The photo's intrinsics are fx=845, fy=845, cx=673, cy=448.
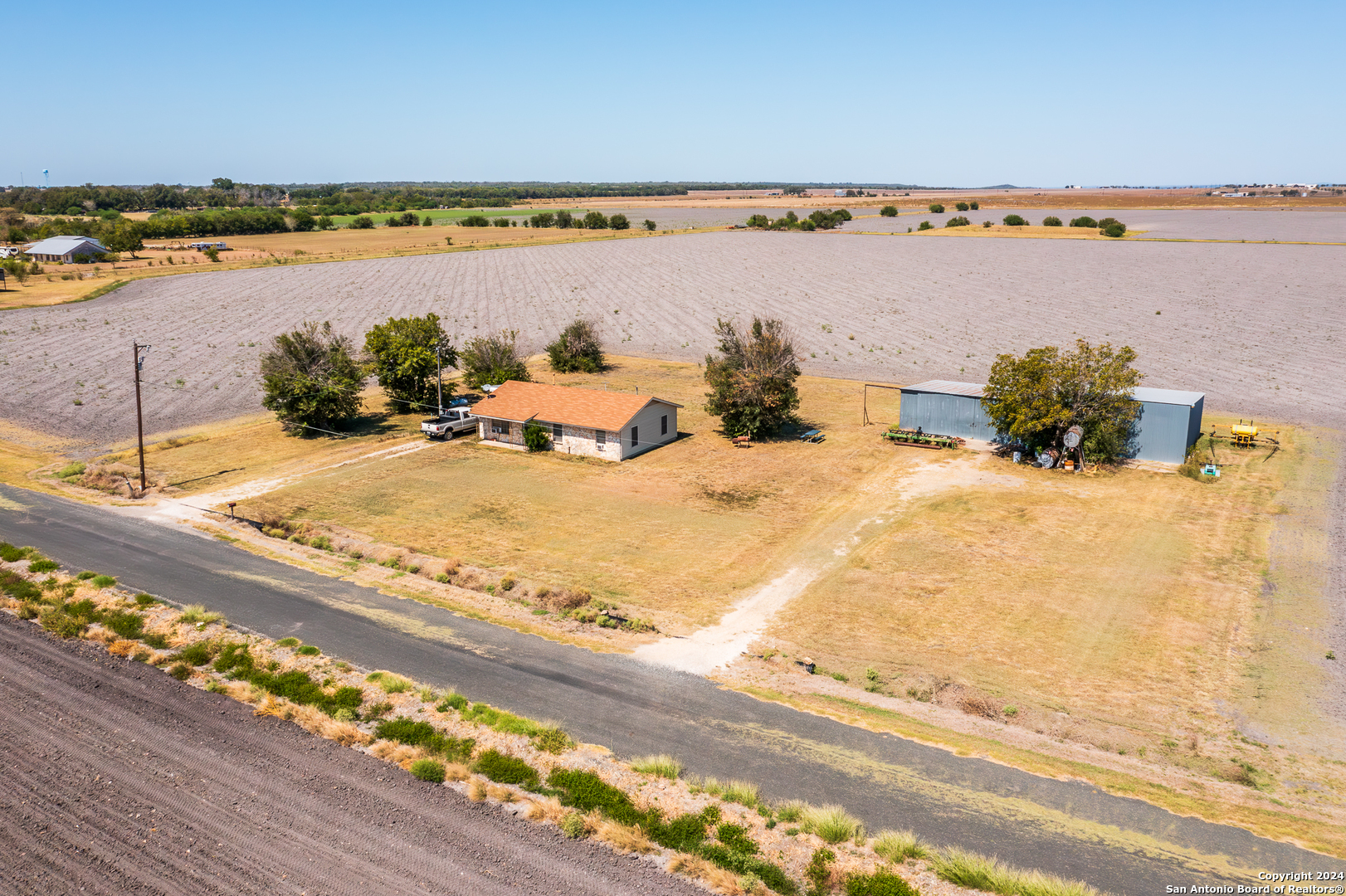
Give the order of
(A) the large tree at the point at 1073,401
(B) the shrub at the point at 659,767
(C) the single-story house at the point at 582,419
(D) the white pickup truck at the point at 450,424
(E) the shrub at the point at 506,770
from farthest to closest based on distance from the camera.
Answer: (D) the white pickup truck at the point at 450,424 < (C) the single-story house at the point at 582,419 < (A) the large tree at the point at 1073,401 < (B) the shrub at the point at 659,767 < (E) the shrub at the point at 506,770

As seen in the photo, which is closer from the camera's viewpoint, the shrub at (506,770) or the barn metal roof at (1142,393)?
the shrub at (506,770)

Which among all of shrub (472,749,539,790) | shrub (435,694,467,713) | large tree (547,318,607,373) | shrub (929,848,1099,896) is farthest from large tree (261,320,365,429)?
shrub (929,848,1099,896)

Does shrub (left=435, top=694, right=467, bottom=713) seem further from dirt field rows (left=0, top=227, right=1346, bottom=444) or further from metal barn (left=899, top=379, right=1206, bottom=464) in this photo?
dirt field rows (left=0, top=227, right=1346, bottom=444)

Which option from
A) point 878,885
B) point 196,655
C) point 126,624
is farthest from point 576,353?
point 878,885

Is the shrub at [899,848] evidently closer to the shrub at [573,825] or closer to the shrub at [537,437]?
the shrub at [573,825]

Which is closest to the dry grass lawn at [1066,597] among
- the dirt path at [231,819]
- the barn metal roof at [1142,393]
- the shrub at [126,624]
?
the barn metal roof at [1142,393]

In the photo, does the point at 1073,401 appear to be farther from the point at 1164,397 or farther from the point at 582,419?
the point at 582,419
